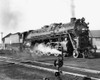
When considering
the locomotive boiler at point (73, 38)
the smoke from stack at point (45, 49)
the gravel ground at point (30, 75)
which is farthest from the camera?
the smoke from stack at point (45, 49)

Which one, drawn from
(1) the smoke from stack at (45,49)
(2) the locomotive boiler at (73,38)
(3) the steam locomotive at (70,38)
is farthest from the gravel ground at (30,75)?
(1) the smoke from stack at (45,49)

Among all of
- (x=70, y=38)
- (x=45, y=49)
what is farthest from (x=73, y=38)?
(x=45, y=49)

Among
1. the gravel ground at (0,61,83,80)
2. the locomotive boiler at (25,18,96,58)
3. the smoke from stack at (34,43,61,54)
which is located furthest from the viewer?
the smoke from stack at (34,43,61,54)

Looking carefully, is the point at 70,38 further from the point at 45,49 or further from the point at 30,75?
the point at 30,75

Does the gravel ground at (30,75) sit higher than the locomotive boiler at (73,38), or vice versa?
the locomotive boiler at (73,38)

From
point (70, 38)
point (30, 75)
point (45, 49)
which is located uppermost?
point (70, 38)

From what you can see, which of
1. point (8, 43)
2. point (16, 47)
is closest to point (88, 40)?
point (16, 47)

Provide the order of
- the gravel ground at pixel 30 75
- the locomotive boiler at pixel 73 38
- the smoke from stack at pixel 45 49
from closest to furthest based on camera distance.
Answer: the gravel ground at pixel 30 75 → the locomotive boiler at pixel 73 38 → the smoke from stack at pixel 45 49

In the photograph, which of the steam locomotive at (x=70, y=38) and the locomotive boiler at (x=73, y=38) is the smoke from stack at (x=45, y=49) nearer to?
the steam locomotive at (x=70, y=38)

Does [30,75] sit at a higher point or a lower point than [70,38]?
lower

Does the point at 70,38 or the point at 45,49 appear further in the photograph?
the point at 45,49

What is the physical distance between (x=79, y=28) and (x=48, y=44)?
16.8 ft

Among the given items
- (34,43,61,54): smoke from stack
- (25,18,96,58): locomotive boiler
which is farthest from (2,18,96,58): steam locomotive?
(34,43,61,54): smoke from stack

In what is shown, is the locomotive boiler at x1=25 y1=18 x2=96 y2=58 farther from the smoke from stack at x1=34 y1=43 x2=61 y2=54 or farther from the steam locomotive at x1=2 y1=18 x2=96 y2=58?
the smoke from stack at x1=34 y1=43 x2=61 y2=54
